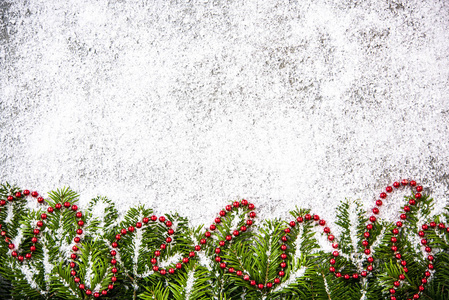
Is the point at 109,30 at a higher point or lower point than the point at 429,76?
higher

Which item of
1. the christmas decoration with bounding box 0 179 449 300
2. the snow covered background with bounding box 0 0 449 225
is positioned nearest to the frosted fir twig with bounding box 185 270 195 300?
the christmas decoration with bounding box 0 179 449 300

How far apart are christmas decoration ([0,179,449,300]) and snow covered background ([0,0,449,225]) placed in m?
0.05

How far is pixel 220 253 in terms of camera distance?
0.75 meters

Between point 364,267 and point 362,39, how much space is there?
1.96ft

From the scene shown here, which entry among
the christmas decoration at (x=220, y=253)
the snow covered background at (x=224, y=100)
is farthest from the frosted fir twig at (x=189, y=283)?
the snow covered background at (x=224, y=100)

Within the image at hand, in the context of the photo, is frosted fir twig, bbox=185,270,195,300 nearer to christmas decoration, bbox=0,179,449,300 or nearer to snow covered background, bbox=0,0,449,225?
christmas decoration, bbox=0,179,449,300

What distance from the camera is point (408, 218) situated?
0.79 metres

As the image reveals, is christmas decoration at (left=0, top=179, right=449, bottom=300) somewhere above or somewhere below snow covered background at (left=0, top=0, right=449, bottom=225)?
below

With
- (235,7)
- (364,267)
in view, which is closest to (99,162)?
(235,7)

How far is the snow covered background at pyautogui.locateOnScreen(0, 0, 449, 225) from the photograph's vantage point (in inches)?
32.4

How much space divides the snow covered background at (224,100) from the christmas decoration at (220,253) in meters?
0.05

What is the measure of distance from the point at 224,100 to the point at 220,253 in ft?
1.29

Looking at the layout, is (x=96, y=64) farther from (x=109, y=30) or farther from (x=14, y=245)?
(x=14, y=245)

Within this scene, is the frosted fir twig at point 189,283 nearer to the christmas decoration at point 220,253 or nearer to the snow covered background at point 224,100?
the christmas decoration at point 220,253
